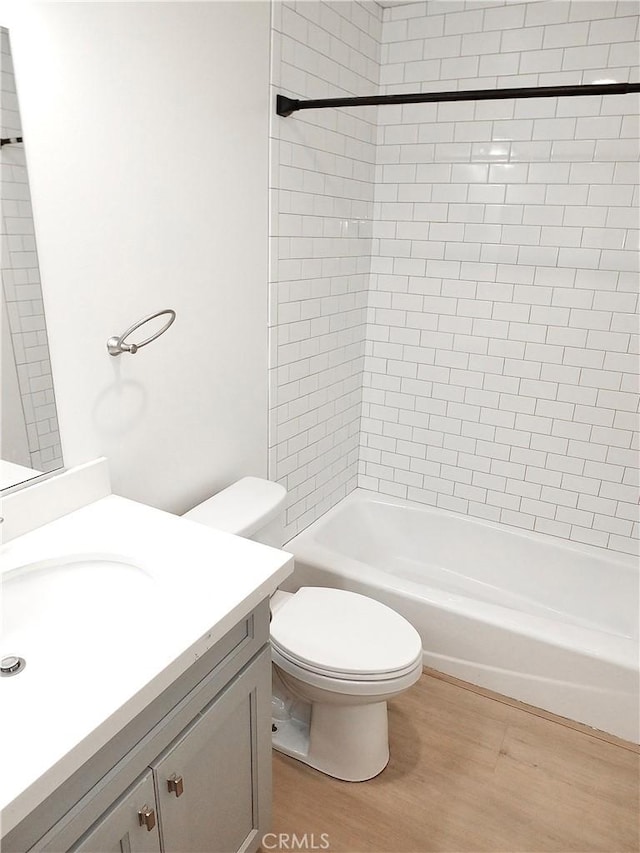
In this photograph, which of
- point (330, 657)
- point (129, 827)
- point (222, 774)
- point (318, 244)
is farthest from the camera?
point (318, 244)

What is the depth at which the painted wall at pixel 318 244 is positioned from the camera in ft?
6.61

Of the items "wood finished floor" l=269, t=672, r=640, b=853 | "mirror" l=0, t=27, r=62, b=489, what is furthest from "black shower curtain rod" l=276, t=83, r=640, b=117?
"wood finished floor" l=269, t=672, r=640, b=853

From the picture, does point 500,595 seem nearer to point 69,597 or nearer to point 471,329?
point 471,329

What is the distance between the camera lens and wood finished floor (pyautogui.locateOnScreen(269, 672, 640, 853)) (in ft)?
5.44

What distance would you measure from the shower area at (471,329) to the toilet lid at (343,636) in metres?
0.41

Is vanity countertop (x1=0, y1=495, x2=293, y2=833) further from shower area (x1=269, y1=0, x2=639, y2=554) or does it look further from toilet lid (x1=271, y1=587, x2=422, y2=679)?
shower area (x1=269, y1=0, x2=639, y2=554)

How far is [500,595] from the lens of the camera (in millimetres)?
2658

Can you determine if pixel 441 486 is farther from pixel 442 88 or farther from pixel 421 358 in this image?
pixel 442 88

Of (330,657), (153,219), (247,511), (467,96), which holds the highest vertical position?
(467,96)

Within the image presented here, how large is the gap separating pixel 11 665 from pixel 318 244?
1.76m

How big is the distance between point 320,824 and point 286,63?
232 cm

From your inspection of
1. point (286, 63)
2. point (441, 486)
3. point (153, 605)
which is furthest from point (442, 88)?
point (153, 605)

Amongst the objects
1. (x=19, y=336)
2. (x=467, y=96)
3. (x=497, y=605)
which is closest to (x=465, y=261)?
(x=467, y=96)

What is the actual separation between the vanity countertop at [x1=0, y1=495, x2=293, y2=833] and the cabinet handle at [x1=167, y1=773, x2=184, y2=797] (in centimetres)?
25
